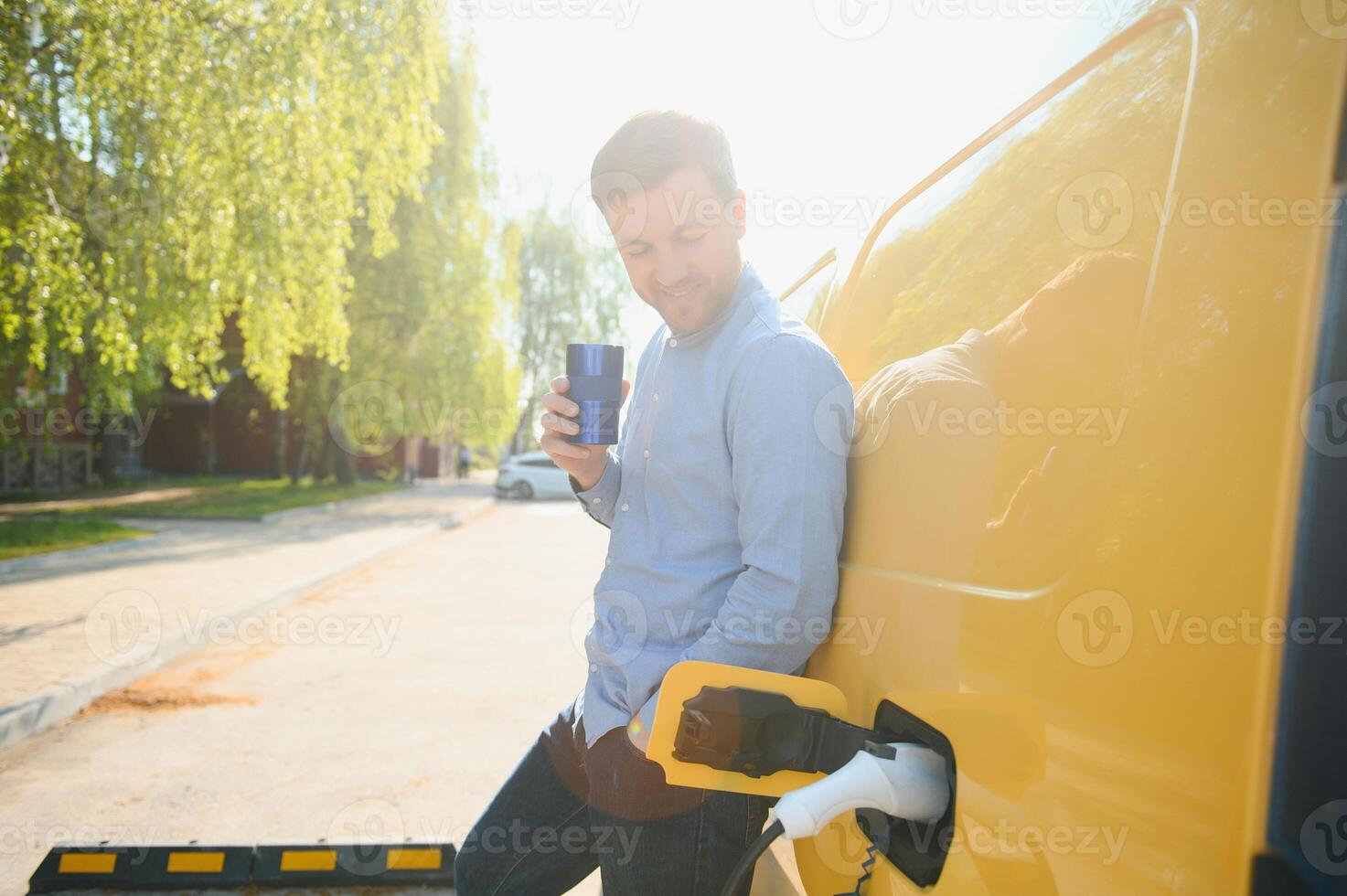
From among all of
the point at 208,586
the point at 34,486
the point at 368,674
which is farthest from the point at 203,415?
the point at 368,674

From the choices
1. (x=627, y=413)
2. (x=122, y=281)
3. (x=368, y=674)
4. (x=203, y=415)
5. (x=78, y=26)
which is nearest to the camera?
(x=627, y=413)

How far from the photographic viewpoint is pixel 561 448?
1.84m

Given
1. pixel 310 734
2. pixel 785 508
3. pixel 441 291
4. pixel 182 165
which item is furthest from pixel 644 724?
pixel 441 291

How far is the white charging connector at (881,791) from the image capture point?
115 centimetres

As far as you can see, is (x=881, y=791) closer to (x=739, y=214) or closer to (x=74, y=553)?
(x=739, y=214)

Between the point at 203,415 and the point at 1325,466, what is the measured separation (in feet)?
121

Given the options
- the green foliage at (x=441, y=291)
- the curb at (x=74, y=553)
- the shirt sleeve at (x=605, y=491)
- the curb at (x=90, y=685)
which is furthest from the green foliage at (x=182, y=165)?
the green foliage at (x=441, y=291)

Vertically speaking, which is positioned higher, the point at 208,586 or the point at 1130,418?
the point at 1130,418

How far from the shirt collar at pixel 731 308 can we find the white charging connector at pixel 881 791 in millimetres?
769

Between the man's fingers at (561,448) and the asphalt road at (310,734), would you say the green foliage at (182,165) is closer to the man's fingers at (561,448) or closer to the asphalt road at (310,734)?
the asphalt road at (310,734)

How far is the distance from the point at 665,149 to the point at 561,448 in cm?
59

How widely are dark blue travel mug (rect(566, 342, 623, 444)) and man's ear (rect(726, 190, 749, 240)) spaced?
314 mm

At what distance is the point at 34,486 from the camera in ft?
70.0

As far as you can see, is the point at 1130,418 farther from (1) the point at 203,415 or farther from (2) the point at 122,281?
(1) the point at 203,415
